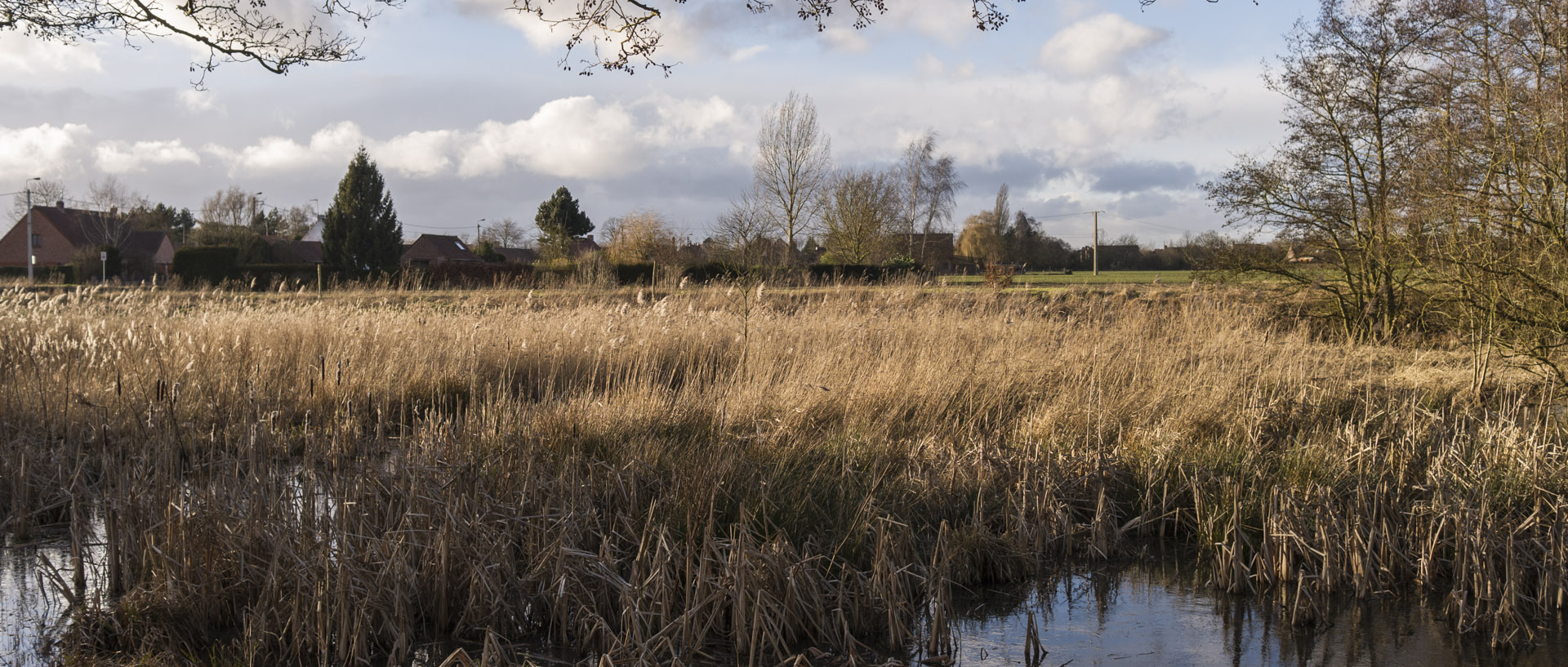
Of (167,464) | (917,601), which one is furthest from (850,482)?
(167,464)

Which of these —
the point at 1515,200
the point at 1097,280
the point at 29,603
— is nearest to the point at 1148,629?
the point at 29,603

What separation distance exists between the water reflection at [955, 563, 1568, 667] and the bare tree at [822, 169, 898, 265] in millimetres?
28640

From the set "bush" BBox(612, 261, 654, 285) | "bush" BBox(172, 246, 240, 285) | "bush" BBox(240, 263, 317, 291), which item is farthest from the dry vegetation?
"bush" BBox(172, 246, 240, 285)

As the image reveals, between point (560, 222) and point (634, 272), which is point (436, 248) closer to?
point (560, 222)

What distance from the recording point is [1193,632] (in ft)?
12.9

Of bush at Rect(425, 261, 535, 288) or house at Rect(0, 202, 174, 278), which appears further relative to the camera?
house at Rect(0, 202, 174, 278)

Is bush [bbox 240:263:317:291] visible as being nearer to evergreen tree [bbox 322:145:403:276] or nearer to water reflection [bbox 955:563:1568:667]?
evergreen tree [bbox 322:145:403:276]

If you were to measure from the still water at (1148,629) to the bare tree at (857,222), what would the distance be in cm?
2864

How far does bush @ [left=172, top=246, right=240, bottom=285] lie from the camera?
30.3 m

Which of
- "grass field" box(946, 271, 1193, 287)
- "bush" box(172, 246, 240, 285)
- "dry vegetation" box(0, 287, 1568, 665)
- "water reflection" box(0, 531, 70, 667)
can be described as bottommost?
"water reflection" box(0, 531, 70, 667)

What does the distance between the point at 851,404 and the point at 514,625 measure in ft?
11.6

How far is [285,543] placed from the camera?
351 centimetres

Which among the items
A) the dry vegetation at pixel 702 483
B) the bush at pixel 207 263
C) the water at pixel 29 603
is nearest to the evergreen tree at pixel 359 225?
the bush at pixel 207 263

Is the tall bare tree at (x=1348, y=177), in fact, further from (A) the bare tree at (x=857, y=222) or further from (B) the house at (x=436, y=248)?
(B) the house at (x=436, y=248)
